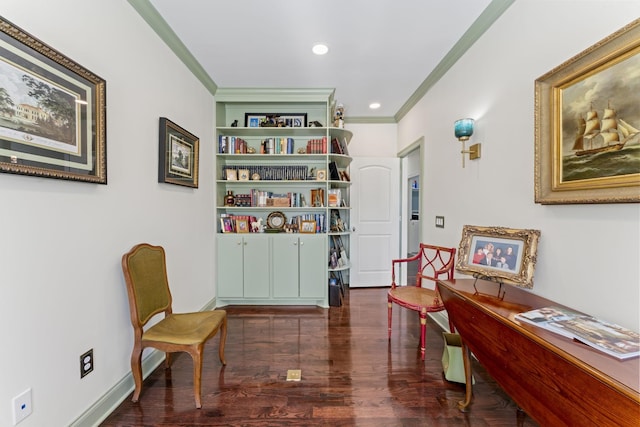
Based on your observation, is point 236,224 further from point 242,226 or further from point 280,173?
→ point 280,173

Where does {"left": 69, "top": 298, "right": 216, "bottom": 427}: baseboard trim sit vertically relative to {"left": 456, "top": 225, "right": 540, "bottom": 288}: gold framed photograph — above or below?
below

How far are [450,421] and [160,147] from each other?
2662 millimetres

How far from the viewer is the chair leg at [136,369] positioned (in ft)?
Answer: 5.41

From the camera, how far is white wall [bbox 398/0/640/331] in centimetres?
119

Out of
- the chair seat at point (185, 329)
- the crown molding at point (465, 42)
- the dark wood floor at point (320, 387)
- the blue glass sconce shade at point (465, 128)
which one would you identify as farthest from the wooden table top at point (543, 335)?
the crown molding at point (465, 42)

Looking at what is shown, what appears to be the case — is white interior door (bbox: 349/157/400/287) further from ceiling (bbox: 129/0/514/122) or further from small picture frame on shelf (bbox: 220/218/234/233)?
small picture frame on shelf (bbox: 220/218/234/233)

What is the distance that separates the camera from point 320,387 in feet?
5.99

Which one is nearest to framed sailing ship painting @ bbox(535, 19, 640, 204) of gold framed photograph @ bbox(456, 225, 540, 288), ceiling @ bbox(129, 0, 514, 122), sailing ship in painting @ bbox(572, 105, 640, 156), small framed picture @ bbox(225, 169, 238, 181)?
sailing ship in painting @ bbox(572, 105, 640, 156)

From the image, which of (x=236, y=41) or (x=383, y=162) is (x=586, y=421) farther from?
(x=383, y=162)

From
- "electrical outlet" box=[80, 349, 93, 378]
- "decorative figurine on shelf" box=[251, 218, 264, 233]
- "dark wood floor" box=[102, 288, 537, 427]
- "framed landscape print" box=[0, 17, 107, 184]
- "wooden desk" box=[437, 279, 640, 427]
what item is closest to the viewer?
"wooden desk" box=[437, 279, 640, 427]

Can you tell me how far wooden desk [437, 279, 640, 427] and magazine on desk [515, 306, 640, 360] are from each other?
28mm

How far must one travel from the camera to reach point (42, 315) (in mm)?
1222

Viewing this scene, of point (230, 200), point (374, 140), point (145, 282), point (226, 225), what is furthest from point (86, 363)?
point (374, 140)

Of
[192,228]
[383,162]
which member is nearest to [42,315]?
[192,228]
